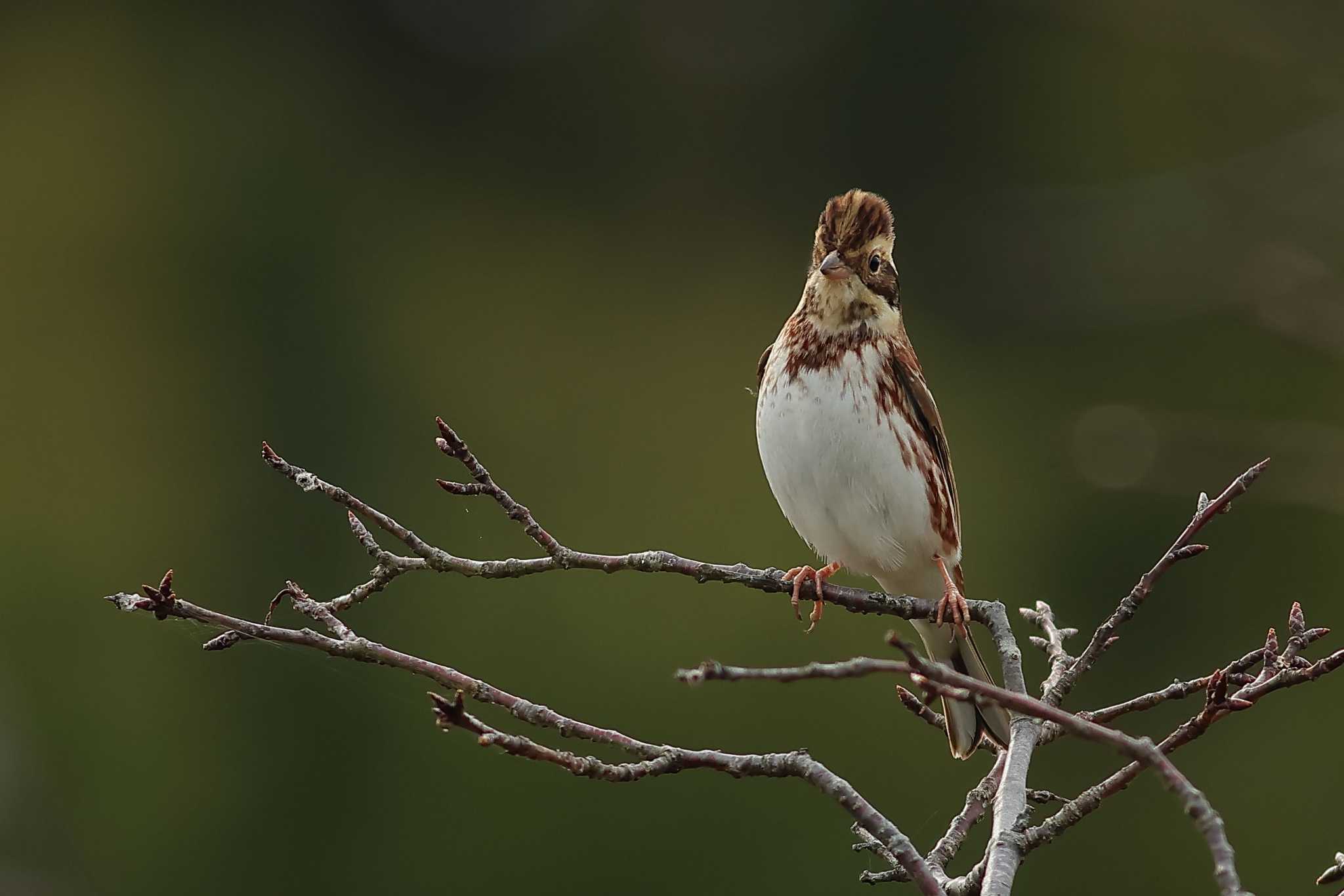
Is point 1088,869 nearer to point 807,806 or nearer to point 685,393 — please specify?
point 807,806

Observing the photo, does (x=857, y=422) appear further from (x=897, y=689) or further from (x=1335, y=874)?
(x=1335, y=874)

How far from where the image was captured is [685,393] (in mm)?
17031

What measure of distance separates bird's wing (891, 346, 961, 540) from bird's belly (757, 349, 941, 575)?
9cm

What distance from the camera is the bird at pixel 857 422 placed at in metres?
5.02

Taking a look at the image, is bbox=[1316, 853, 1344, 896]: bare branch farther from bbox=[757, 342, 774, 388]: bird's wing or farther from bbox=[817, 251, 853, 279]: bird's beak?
bbox=[757, 342, 774, 388]: bird's wing

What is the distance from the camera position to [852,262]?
201 inches

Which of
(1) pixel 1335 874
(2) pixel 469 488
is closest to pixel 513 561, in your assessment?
(2) pixel 469 488

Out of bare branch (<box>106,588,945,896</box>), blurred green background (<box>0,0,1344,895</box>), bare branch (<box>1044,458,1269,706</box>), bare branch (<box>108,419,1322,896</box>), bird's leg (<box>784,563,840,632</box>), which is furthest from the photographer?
blurred green background (<box>0,0,1344,895</box>)

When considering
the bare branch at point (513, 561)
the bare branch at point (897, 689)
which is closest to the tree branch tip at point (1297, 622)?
the bare branch at point (897, 689)

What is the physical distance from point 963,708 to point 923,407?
33.6 inches

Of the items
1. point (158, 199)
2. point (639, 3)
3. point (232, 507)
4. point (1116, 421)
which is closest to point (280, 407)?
point (232, 507)

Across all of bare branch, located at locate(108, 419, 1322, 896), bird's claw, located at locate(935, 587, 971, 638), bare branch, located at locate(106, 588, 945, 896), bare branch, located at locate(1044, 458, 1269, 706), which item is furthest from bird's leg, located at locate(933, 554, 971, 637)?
bare branch, located at locate(106, 588, 945, 896)

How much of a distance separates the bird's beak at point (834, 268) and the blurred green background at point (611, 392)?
117 centimetres

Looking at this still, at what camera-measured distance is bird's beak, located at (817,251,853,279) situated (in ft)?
16.5
